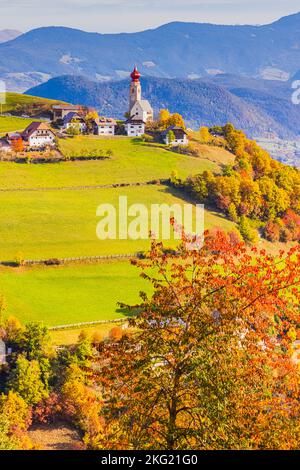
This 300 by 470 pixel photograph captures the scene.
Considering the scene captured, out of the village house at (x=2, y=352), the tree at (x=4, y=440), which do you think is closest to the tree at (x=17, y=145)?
the village house at (x=2, y=352)

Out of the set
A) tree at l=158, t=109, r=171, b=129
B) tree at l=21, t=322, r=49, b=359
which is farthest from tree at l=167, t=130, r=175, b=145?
Result: tree at l=21, t=322, r=49, b=359

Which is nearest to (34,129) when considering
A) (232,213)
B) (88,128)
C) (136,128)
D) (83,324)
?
(88,128)

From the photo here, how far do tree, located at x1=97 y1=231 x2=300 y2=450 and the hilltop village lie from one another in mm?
117683

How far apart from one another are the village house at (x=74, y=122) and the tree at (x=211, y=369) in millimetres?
135742

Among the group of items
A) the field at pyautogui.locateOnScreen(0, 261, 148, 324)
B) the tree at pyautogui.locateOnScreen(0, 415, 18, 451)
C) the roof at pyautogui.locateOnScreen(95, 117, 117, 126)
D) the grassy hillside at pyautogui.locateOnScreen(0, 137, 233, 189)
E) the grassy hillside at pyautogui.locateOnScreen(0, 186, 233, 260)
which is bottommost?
the tree at pyautogui.locateOnScreen(0, 415, 18, 451)

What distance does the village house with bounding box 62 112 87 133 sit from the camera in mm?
158625

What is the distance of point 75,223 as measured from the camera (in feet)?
362

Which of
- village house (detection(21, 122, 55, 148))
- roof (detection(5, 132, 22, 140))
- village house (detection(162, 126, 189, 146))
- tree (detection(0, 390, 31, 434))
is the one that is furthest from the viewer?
village house (detection(162, 126, 189, 146))

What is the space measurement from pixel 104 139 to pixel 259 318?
448 ft

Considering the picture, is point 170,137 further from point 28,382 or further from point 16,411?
point 16,411
